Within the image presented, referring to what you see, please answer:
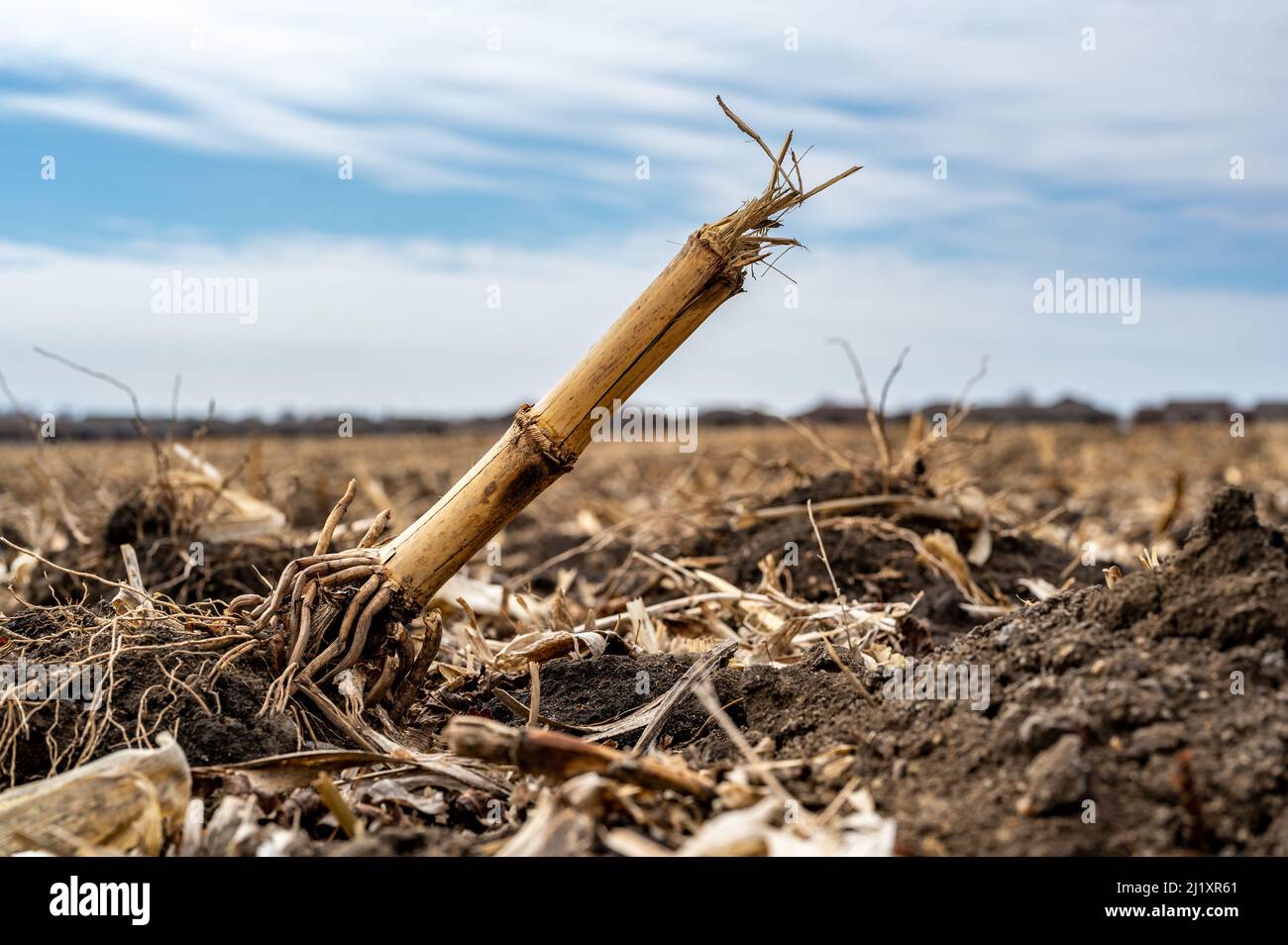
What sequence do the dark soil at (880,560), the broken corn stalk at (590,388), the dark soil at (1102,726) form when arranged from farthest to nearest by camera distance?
1. the dark soil at (880,560)
2. the broken corn stalk at (590,388)
3. the dark soil at (1102,726)

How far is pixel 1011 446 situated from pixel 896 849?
2238cm

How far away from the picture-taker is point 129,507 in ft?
23.4

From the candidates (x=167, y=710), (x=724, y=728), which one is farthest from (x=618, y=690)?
(x=167, y=710)

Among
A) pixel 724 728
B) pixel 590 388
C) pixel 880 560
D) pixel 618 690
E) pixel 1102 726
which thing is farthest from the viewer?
pixel 880 560

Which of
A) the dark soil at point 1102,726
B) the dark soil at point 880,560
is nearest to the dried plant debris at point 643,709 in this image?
the dark soil at point 1102,726

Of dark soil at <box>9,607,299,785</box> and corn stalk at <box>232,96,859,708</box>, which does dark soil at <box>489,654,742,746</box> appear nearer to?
corn stalk at <box>232,96,859,708</box>

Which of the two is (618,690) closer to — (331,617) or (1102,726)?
(331,617)

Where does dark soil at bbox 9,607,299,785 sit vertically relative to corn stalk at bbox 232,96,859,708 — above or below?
below

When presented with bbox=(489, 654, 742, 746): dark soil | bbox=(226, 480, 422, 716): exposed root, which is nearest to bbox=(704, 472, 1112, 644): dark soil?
bbox=(489, 654, 742, 746): dark soil

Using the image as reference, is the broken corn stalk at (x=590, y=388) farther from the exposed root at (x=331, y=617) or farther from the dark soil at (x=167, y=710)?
the dark soil at (x=167, y=710)
